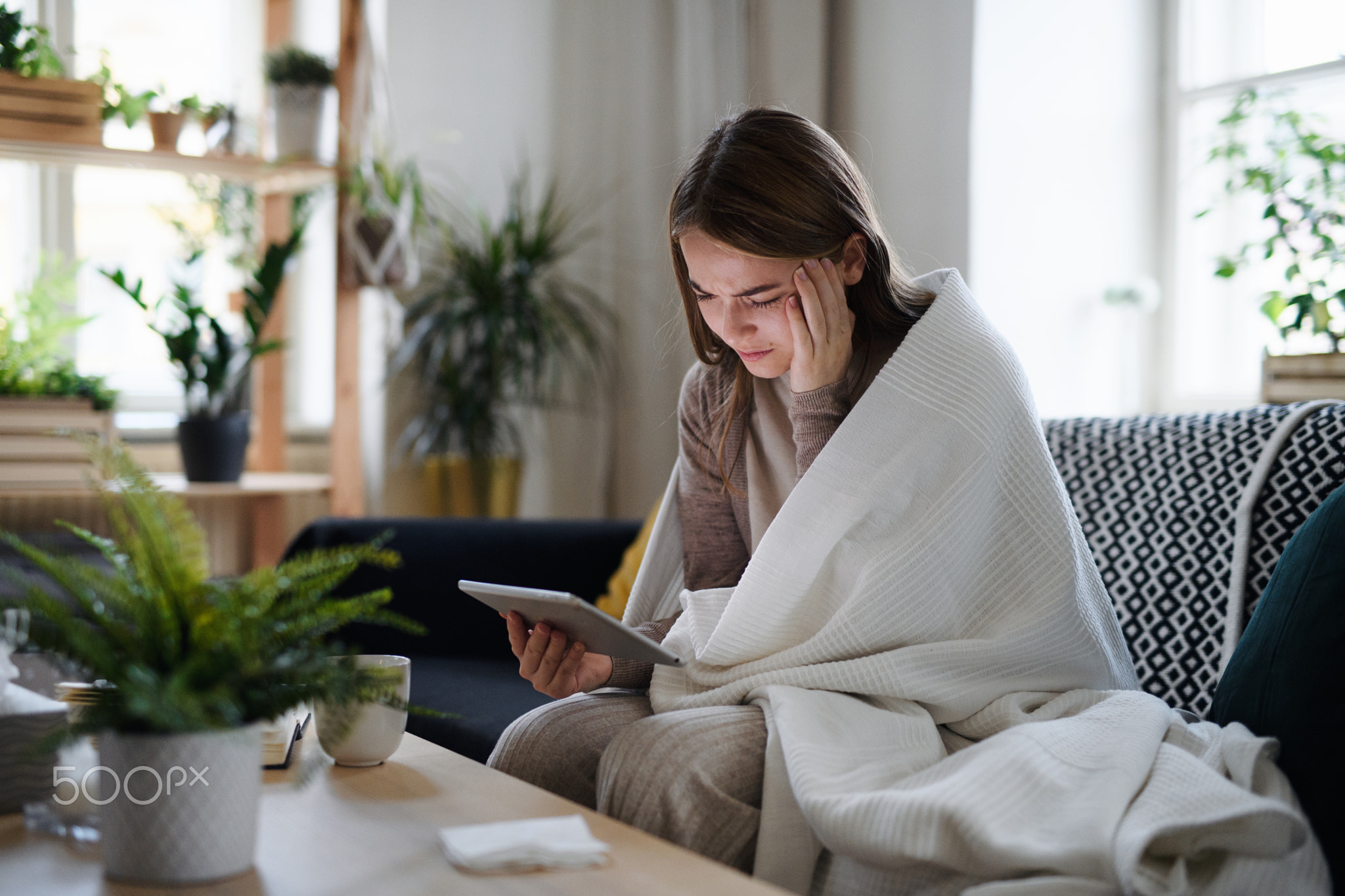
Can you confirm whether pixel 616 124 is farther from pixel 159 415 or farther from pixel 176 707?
pixel 176 707

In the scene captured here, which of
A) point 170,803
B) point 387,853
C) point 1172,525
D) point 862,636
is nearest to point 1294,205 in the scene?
point 1172,525

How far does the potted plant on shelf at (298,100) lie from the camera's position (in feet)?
8.57

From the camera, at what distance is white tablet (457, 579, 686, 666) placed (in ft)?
3.34

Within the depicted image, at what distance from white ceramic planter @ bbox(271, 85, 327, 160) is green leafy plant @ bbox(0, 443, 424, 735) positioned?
6.41ft

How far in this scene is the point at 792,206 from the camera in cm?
131

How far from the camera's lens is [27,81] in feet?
7.72

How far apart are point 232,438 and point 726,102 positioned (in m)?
1.50

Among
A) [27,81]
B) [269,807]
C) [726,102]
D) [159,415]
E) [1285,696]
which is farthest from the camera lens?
[159,415]

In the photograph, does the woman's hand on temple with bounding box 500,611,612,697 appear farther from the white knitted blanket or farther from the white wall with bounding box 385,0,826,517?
the white wall with bounding box 385,0,826,517

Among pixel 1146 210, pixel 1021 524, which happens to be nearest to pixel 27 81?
pixel 1021 524

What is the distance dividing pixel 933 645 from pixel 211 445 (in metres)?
1.93

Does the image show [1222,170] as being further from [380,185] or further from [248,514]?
[248,514]

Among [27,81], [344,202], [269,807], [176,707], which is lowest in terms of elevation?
[269,807]

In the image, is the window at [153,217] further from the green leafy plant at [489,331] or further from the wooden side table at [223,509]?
the green leafy plant at [489,331]
